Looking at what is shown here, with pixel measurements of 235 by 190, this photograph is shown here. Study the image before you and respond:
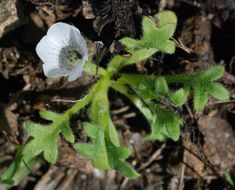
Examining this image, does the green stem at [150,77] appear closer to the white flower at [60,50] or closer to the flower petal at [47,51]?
the white flower at [60,50]

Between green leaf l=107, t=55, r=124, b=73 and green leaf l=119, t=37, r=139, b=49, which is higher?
green leaf l=119, t=37, r=139, b=49

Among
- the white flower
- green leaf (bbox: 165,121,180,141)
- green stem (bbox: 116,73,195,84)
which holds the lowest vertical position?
green leaf (bbox: 165,121,180,141)

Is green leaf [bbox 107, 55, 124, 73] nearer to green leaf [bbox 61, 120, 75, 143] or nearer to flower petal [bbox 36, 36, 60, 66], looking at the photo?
flower petal [bbox 36, 36, 60, 66]

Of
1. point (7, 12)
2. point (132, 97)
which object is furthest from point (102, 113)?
point (7, 12)

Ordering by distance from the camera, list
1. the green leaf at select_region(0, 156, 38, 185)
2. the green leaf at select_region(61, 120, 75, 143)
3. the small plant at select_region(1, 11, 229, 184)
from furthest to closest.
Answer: the green leaf at select_region(0, 156, 38, 185)
the green leaf at select_region(61, 120, 75, 143)
the small plant at select_region(1, 11, 229, 184)

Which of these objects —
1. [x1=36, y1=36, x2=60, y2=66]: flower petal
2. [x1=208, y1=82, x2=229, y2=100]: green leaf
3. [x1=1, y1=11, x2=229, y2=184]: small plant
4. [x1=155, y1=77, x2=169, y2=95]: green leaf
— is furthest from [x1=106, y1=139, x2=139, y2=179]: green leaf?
[x1=36, y1=36, x2=60, y2=66]: flower petal

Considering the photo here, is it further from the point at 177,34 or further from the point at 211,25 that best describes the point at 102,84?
the point at 211,25

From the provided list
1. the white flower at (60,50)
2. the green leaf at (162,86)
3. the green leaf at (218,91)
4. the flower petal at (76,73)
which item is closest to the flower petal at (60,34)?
the white flower at (60,50)

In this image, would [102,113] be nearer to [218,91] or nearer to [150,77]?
[150,77]
